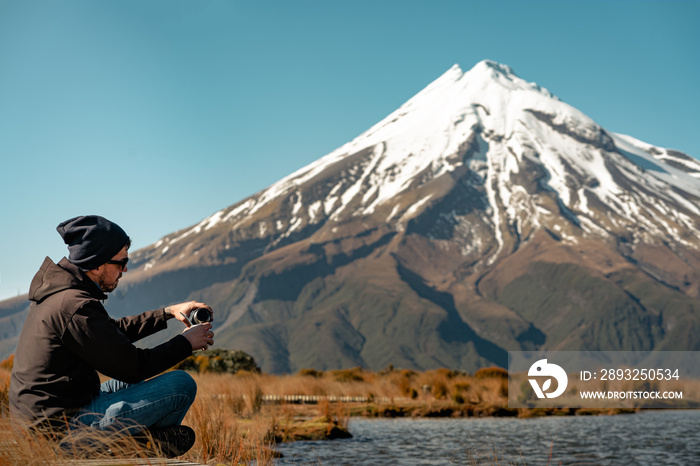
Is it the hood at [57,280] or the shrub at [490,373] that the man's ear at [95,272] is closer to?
the hood at [57,280]

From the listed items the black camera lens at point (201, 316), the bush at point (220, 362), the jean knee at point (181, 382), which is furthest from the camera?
the bush at point (220, 362)

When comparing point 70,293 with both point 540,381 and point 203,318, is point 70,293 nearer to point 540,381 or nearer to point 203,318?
point 203,318

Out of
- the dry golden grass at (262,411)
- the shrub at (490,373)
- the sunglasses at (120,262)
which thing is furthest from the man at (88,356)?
the shrub at (490,373)

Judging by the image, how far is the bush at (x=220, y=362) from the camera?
29.0 meters

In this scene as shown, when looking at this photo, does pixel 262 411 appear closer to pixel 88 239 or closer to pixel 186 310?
pixel 186 310

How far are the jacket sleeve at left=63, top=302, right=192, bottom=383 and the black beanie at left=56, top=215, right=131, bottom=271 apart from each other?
Answer: 344 millimetres

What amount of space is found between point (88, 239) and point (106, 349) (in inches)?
27.5

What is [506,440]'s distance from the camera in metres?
16.3

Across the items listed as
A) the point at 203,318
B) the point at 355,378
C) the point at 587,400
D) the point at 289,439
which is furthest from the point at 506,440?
the point at 355,378

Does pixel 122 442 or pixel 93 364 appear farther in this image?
pixel 122 442

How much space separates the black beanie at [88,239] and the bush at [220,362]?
23606 mm

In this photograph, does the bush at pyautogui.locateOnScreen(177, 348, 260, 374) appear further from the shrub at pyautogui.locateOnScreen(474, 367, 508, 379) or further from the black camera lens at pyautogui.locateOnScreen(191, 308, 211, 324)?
the black camera lens at pyautogui.locateOnScreen(191, 308, 211, 324)

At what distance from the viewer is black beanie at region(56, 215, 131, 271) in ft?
14.9

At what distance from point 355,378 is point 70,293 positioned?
3391 centimetres
